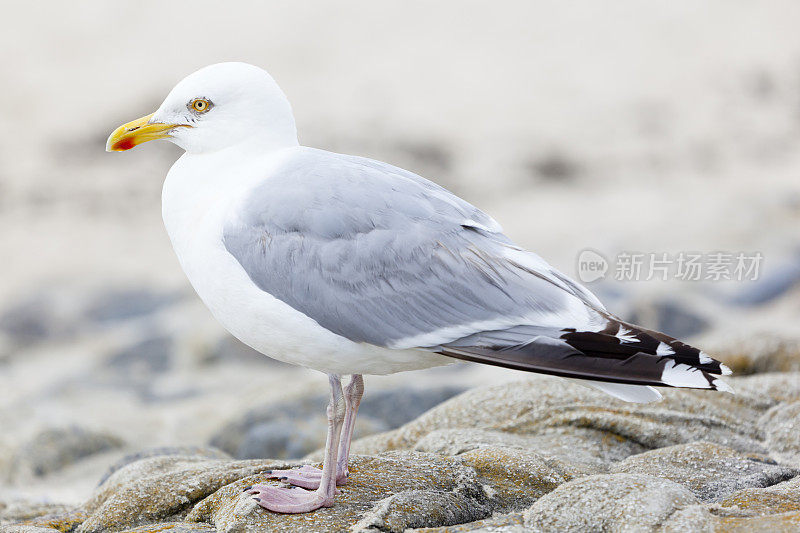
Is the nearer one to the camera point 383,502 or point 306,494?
point 383,502

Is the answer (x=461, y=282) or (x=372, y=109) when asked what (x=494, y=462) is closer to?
(x=461, y=282)

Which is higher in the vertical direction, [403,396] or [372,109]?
[372,109]

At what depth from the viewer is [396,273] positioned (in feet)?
12.7

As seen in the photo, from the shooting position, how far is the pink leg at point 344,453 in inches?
170

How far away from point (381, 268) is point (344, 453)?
39.9 inches

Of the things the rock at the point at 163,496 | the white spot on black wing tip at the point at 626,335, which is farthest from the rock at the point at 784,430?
the rock at the point at 163,496

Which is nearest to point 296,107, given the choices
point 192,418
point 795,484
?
point 192,418

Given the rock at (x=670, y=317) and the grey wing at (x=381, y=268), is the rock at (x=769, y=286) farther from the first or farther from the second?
the grey wing at (x=381, y=268)

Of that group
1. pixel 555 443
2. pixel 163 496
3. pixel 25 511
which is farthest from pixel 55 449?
pixel 555 443

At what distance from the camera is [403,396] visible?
8.06 m

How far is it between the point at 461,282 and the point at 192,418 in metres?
6.44

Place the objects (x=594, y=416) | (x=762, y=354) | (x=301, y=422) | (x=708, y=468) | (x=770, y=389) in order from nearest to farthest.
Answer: (x=708, y=468), (x=594, y=416), (x=770, y=389), (x=762, y=354), (x=301, y=422)

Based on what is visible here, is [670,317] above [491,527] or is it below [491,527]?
above

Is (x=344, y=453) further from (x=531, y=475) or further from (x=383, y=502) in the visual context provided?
(x=531, y=475)
